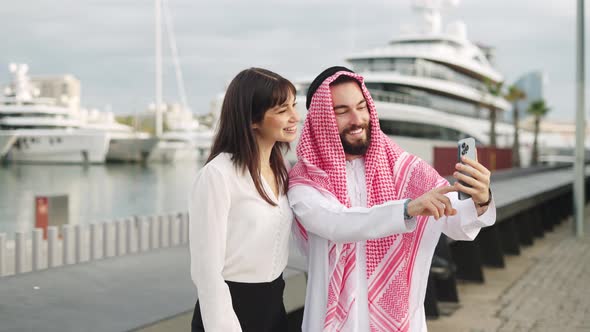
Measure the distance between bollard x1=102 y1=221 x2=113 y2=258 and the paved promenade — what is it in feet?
11.0

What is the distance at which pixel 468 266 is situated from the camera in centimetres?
762

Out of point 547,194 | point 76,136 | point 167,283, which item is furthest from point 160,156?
point 167,283

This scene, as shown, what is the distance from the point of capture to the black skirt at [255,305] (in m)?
2.00

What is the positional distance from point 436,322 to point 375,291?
13.1 feet

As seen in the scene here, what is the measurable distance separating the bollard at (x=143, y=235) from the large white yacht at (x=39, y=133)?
65.8 metres

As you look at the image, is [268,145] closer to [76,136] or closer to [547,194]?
[547,194]

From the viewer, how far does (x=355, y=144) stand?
82.7 inches

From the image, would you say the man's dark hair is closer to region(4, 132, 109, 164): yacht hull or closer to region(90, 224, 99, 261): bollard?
region(90, 224, 99, 261): bollard

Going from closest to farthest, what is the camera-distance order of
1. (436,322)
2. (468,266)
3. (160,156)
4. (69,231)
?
(436,322) < (69,231) < (468,266) < (160,156)

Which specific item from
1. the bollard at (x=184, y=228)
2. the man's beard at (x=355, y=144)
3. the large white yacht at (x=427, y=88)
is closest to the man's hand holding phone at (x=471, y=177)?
the man's beard at (x=355, y=144)

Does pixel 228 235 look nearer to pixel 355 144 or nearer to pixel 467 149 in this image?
pixel 355 144

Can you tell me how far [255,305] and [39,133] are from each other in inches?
3073

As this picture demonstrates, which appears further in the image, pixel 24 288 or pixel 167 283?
pixel 167 283

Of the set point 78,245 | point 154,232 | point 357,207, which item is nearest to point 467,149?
point 357,207
